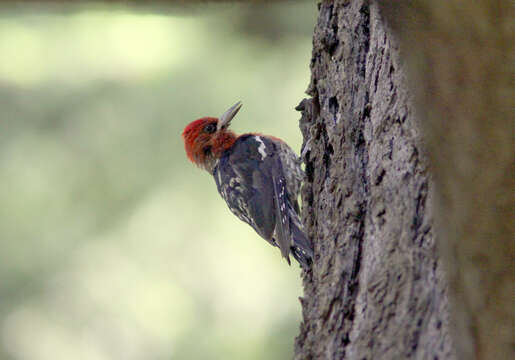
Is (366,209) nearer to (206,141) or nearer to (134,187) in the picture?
(206,141)

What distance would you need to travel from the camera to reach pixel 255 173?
3621 millimetres

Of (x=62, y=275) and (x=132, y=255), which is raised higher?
(x=132, y=255)

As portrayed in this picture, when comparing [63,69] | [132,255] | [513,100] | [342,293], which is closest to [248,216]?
[342,293]

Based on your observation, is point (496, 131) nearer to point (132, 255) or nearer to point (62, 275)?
point (132, 255)

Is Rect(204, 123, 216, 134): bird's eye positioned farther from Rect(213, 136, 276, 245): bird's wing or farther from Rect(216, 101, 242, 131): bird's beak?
Rect(213, 136, 276, 245): bird's wing

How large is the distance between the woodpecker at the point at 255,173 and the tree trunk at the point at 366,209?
0.57 metres

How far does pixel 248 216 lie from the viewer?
3650 millimetres

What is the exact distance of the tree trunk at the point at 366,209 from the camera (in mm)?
1611

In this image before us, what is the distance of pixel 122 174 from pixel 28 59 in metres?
1.42

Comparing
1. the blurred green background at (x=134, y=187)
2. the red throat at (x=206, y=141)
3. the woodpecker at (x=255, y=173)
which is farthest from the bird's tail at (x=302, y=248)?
A: the blurred green background at (x=134, y=187)

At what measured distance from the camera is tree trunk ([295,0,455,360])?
1611 mm

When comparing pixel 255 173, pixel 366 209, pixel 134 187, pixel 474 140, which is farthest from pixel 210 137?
pixel 474 140

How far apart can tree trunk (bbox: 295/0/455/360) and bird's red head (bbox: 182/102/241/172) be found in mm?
1287

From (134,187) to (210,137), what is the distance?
1.85 meters
